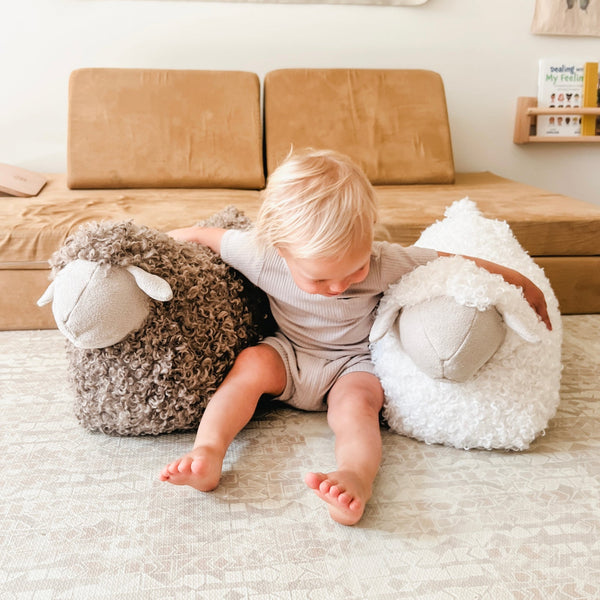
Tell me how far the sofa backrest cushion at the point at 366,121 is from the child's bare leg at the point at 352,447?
1.29 metres

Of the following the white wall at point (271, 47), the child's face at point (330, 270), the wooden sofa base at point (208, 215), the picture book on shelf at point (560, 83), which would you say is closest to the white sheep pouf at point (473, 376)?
the child's face at point (330, 270)

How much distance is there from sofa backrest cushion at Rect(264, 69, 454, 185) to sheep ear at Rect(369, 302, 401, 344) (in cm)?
125

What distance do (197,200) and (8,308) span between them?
0.67 meters

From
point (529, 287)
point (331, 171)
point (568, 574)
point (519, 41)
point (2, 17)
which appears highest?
point (2, 17)

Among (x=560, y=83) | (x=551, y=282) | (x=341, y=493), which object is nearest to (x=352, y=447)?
(x=341, y=493)

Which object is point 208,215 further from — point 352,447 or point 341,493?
point 341,493

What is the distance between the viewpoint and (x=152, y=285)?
38.4 inches

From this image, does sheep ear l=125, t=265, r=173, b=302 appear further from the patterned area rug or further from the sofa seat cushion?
the sofa seat cushion

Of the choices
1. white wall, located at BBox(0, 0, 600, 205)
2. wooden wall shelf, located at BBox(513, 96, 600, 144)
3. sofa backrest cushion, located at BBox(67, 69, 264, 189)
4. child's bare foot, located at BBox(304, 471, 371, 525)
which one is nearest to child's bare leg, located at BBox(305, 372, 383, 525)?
child's bare foot, located at BBox(304, 471, 371, 525)

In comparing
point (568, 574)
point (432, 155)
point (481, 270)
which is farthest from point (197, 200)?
point (568, 574)

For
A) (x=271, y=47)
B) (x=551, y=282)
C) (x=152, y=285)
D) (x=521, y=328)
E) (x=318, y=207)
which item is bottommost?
(x=551, y=282)

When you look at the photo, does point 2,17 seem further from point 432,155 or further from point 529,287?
point 529,287

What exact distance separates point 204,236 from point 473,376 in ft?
2.01

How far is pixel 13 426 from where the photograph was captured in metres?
1.11
